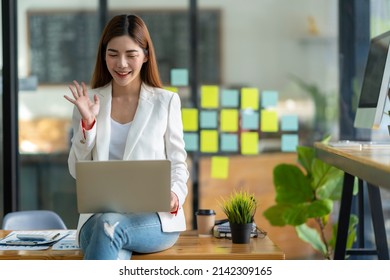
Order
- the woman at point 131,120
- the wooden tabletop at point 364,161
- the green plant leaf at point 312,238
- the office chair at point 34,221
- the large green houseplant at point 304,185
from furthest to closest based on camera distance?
the green plant leaf at point 312,238
the large green houseplant at point 304,185
the office chair at point 34,221
the woman at point 131,120
the wooden tabletop at point 364,161

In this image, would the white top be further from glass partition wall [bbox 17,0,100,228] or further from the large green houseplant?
glass partition wall [bbox 17,0,100,228]

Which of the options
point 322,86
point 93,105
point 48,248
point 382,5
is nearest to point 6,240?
point 48,248

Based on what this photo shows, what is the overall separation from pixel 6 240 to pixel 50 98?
2.21 metres

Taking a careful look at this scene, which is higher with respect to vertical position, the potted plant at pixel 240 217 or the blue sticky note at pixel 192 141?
the blue sticky note at pixel 192 141

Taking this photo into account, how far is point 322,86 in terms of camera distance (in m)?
5.29

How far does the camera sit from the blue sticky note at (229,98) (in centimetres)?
533

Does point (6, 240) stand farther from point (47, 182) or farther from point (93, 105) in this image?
point (47, 182)

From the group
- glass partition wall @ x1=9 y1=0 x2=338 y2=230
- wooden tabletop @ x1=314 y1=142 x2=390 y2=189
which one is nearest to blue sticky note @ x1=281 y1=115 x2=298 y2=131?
glass partition wall @ x1=9 y1=0 x2=338 y2=230

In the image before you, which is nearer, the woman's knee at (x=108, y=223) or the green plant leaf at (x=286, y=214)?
the woman's knee at (x=108, y=223)

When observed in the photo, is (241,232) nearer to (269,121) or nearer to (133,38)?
(133,38)

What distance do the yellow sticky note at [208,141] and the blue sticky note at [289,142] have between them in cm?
46

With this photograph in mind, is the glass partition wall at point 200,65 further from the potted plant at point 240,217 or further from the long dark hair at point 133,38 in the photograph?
the potted plant at point 240,217

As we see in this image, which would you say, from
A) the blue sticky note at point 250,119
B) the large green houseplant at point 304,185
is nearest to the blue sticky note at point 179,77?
the blue sticky note at point 250,119

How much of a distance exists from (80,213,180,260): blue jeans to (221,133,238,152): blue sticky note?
86.6 inches
